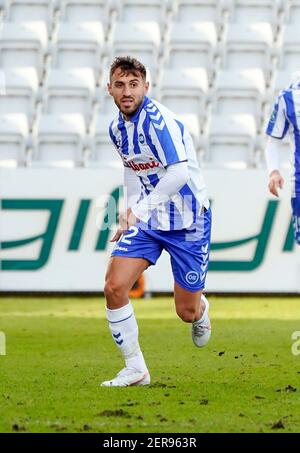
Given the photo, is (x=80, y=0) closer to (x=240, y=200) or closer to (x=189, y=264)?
(x=240, y=200)

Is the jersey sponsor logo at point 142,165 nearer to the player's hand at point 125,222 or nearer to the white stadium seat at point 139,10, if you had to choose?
the player's hand at point 125,222

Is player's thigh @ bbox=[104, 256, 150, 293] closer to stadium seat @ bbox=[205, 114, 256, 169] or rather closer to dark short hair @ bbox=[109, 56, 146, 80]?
dark short hair @ bbox=[109, 56, 146, 80]

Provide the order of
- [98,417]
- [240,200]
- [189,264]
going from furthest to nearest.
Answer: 1. [240,200]
2. [189,264]
3. [98,417]

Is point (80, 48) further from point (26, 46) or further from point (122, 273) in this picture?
point (122, 273)

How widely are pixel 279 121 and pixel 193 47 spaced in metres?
9.84

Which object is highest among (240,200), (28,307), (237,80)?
(237,80)

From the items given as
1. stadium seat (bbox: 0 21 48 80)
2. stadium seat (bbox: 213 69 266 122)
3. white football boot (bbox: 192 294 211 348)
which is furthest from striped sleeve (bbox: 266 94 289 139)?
stadium seat (bbox: 0 21 48 80)

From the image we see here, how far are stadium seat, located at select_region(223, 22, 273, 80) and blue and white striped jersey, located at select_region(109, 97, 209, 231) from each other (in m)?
10.7

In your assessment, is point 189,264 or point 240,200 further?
point 240,200

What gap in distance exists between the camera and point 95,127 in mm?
17328

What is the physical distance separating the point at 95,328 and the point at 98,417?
18.0 ft

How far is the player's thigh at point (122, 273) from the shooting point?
24.2ft

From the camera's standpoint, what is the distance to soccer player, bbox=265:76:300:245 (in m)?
8.62
